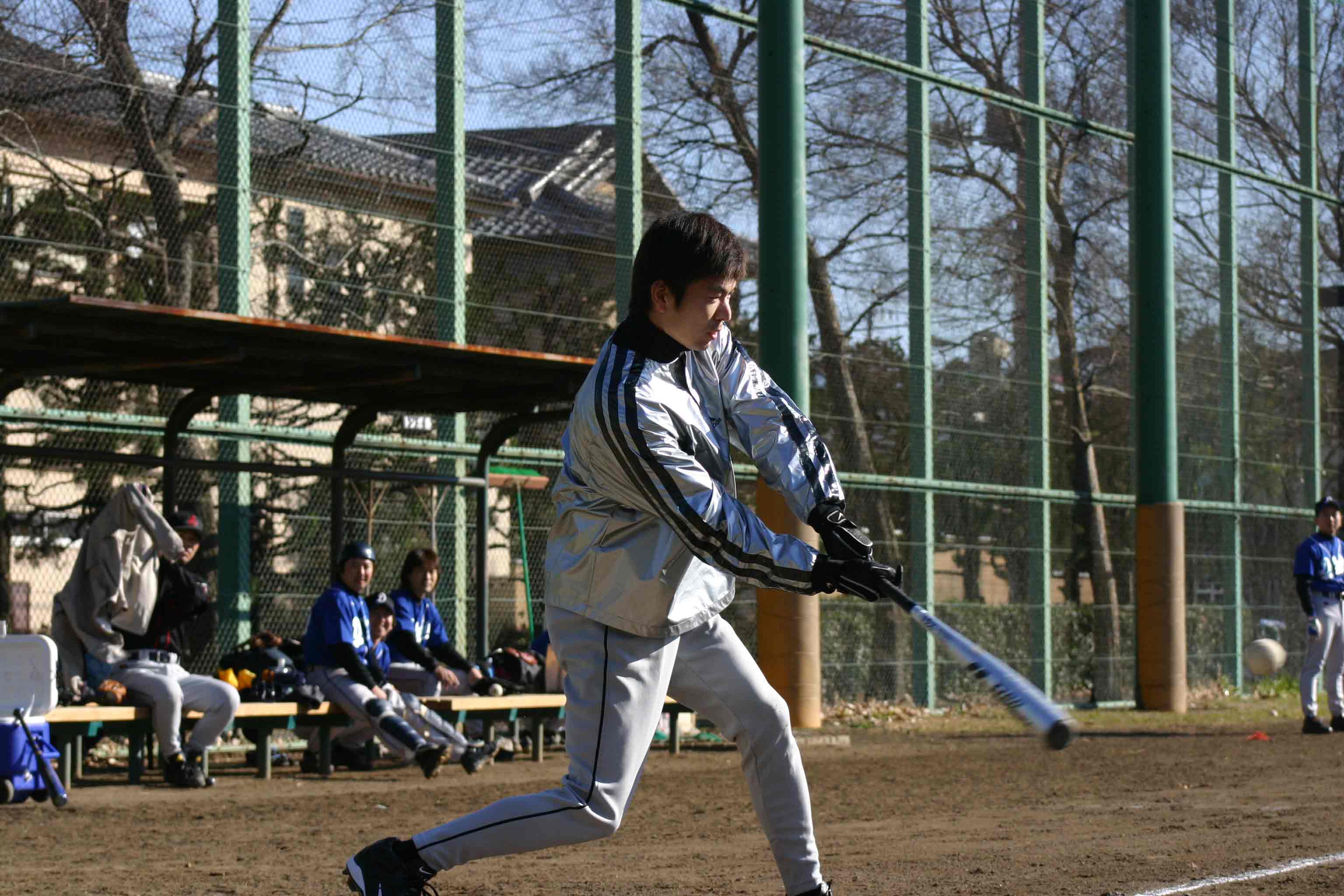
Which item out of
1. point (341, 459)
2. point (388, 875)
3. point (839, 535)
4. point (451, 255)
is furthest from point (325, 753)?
point (839, 535)

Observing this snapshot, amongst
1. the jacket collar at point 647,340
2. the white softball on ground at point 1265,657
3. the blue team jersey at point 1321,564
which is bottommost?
the white softball on ground at point 1265,657

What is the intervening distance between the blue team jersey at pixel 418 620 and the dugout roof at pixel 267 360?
4.55 feet

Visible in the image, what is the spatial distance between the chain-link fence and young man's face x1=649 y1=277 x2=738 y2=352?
23.2ft

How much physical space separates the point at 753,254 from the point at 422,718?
6364mm

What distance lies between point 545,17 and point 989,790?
7424 millimetres

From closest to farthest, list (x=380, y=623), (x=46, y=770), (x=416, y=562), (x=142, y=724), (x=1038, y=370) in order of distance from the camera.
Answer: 1. (x=46, y=770)
2. (x=142, y=724)
3. (x=380, y=623)
4. (x=416, y=562)
5. (x=1038, y=370)

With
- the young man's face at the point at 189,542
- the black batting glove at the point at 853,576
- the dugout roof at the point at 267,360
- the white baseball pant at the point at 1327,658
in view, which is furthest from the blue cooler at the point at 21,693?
the white baseball pant at the point at 1327,658

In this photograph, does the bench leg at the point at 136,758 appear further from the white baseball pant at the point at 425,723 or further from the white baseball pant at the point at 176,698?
the white baseball pant at the point at 425,723

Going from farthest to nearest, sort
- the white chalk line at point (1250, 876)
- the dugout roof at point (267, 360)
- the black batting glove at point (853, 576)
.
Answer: the dugout roof at point (267, 360), the white chalk line at point (1250, 876), the black batting glove at point (853, 576)

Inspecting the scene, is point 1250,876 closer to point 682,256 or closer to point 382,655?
point 682,256

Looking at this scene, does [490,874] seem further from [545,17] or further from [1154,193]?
A: [1154,193]

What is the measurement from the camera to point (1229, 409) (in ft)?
65.0

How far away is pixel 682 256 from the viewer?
4.36 meters

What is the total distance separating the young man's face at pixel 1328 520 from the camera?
13891 millimetres
